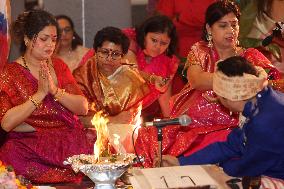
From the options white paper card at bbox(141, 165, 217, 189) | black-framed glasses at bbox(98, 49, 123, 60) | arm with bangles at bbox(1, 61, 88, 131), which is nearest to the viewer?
white paper card at bbox(141, 165, 217, 189)

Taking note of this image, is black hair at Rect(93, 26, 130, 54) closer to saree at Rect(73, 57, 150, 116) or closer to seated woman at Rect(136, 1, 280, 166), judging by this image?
saree at Rect(73, 57, 150, 116)

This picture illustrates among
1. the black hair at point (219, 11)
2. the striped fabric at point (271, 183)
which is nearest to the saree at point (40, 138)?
the black hair at point (219, 11)

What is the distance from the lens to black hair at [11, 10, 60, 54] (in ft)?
14.4

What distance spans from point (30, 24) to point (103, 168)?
4.92ft

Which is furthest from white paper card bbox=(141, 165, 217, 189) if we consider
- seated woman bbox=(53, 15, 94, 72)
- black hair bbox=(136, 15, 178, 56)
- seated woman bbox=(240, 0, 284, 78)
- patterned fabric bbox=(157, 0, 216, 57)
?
patterned fabric bbox=(157, 0, 216, 57)

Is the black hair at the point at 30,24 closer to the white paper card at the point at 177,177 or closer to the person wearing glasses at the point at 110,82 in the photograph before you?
the person wearing glasses at the point at 110,82

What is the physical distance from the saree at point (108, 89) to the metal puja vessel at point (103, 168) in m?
1.42

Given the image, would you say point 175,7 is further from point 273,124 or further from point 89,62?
point 273,124

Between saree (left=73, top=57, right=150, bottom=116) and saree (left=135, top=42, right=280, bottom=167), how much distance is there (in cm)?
32

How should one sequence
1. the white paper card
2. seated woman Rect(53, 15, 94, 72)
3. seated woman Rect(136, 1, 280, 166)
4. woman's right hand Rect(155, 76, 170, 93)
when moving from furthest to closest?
seated woman Rect(53, 15, 94, 72) → woman's right hand Rect(155, 76, 170, 93) → seated woman Rect(136, 1, 280, 166) → the white paper card

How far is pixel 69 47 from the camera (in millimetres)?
6016

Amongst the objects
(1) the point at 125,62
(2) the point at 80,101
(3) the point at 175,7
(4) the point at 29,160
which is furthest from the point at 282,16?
(4) the point at 29,160

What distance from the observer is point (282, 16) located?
19.0 ft

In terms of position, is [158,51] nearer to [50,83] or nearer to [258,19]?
[258,19]
